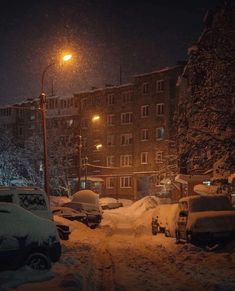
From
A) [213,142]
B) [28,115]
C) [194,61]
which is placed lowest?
[213,142]

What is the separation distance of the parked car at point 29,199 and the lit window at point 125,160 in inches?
2194

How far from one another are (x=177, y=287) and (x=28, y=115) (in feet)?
263

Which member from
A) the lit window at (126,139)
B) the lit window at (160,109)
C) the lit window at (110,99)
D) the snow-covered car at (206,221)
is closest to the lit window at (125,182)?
the lit window at (126,139)

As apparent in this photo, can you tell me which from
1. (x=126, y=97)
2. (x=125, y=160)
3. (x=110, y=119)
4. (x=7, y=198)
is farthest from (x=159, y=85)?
(x=7, y=198)

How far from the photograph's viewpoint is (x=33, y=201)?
16281mm

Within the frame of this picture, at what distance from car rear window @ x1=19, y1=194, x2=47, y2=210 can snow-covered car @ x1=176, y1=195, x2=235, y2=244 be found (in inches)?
210

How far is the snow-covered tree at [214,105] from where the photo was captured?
18.4 m

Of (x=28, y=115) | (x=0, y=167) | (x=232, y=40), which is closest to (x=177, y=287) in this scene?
(x=232, y=40)

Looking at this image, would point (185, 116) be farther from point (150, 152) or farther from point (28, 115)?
point (28, 115)

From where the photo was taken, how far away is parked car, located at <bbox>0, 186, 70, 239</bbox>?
1580 centimetres

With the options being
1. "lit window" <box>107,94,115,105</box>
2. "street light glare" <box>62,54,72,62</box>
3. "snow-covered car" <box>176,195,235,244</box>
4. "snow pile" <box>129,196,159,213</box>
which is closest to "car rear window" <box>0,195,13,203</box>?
"snow-covered car" <box>176,195,235,244</box>

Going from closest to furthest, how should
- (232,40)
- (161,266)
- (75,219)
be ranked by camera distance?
(161,266) < (232,40) < (75,219)

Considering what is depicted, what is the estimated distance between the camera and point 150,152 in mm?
70000

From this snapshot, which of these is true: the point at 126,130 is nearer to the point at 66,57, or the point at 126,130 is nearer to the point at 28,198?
the point at 66,57
